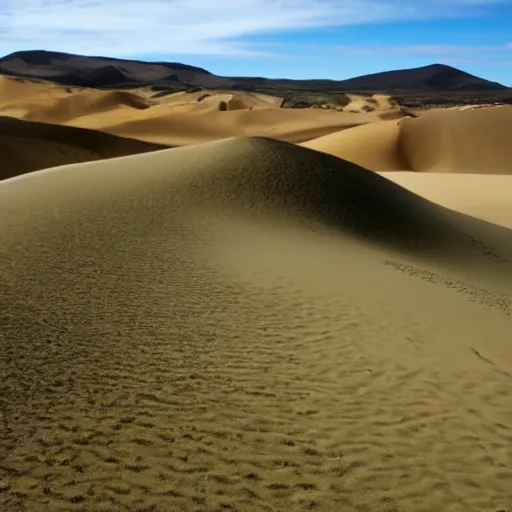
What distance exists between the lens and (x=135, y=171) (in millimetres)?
16984

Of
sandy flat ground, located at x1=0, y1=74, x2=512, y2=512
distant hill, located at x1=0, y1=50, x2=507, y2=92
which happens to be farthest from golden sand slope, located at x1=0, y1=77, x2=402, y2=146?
distant hill, located at x1=0, y1=50, x2=507, y2=92

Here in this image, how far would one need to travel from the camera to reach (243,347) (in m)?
7.03

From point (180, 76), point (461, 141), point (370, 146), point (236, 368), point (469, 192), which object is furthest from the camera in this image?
point (180, 76)

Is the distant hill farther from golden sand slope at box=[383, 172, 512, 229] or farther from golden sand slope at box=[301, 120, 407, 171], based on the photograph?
golden sand slope at box=[383, 172, 512, 229]

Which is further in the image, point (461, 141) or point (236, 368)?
point (461, 141)

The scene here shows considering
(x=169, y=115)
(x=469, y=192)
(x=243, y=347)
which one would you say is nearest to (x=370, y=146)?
(x=469, y=192)

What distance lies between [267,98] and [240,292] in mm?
90046

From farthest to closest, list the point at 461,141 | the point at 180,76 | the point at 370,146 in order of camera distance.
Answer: the point at 180,76
the point at 370,146
the point at 461,141

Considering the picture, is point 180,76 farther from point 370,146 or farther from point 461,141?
point 461,141

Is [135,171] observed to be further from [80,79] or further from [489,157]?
[80,79]

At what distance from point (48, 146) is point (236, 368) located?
35.8 m

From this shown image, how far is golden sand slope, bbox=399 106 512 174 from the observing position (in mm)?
40156

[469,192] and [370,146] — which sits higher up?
[370,146]

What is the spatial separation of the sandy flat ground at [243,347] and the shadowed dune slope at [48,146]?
2105 cm
